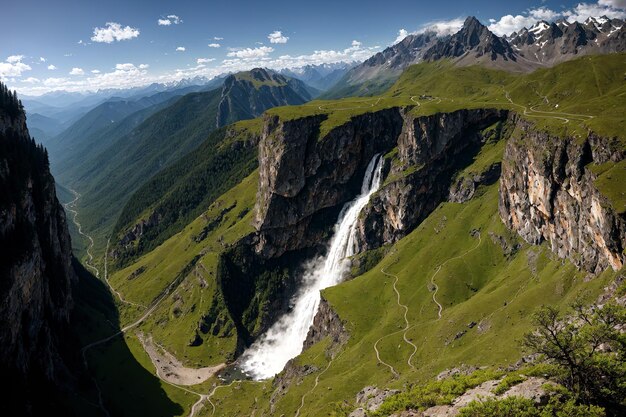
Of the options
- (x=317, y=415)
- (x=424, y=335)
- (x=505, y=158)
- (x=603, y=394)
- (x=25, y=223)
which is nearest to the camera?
(x=603, y=394)

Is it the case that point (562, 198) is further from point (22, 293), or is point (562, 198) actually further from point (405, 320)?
point (22, 293)

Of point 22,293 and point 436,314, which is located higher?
point 22,293

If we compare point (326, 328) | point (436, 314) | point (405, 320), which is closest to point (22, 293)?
point (326, 328)

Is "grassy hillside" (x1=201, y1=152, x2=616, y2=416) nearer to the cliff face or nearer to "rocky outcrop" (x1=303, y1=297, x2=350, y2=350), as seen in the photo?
"rocky outcrop" (x1=303, y1=297, x2=350, y2=350)

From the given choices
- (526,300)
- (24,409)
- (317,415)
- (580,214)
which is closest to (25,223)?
(24,409)

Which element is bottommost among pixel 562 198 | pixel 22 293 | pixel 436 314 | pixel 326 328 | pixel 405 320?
pixel 326 328

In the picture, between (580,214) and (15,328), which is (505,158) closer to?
(580,214)

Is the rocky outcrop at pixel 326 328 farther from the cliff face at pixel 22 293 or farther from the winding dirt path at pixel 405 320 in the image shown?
the cliff face at pixel 22 293

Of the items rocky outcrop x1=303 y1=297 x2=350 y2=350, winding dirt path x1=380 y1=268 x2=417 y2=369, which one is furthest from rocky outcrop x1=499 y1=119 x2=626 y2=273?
rocky outcrop x1=303 y1=297 x2=350 y2=350
